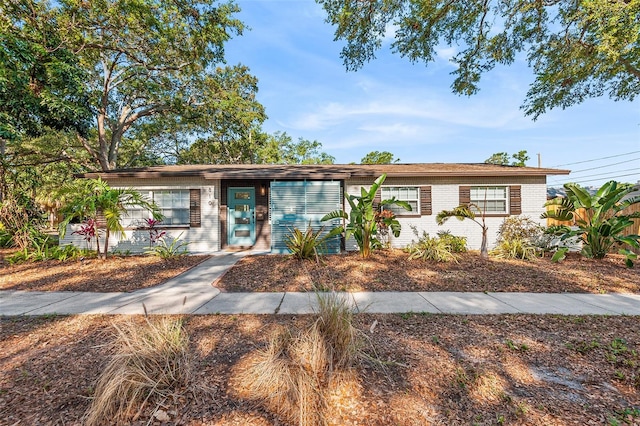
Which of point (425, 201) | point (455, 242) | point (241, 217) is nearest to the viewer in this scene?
point (455, 242)

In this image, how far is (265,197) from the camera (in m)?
10.9

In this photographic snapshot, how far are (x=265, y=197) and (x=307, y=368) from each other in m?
9.07

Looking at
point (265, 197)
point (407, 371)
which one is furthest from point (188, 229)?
point (407, 371)

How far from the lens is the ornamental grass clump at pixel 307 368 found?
78.4 inches

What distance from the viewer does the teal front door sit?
10.7 metres

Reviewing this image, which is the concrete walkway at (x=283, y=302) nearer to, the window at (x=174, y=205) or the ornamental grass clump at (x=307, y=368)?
the ornamental grass clump at (x=307, y=368)

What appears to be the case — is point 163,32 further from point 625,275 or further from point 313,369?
point 625,275

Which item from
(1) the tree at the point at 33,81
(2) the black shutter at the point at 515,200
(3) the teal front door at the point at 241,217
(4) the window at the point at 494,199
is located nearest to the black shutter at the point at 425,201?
(4) the window at the point at 494,199

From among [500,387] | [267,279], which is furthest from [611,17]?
[267,279]

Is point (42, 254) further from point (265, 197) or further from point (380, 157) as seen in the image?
point (380, 157)

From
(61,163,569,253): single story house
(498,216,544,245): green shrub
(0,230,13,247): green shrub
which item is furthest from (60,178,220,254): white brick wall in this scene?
(498,216,544,245): green shrub

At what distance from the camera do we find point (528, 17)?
33.0ft

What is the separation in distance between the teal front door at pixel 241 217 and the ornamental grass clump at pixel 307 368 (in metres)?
8.34

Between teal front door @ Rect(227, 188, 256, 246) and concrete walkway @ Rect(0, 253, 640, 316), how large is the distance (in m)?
5.17
